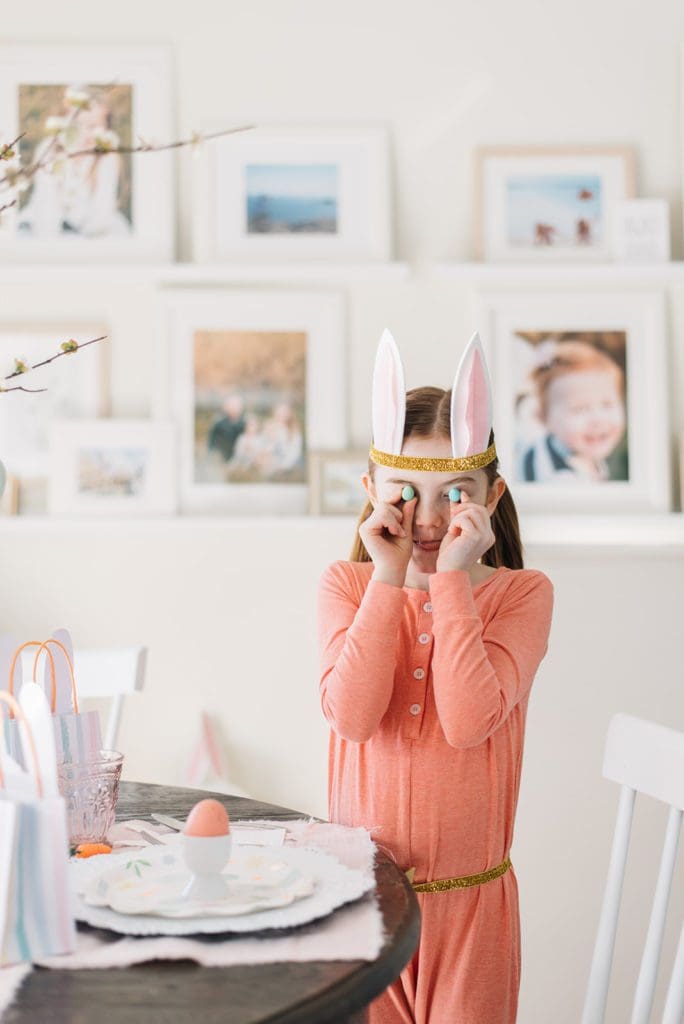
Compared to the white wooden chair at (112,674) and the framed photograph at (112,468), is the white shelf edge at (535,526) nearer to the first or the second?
the framed photograph at (112,468)


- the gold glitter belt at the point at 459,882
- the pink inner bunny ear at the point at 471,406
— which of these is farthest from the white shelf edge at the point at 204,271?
the gold glitter belt at the point at 459,882

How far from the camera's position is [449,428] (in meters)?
1.38

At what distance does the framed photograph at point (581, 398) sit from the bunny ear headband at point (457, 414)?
3.30 feet

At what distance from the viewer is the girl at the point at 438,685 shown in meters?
1.23

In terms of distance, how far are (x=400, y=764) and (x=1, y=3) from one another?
196 cm

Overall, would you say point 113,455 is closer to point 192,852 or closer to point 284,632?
point 284,632

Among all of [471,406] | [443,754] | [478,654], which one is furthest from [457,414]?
[443,754]

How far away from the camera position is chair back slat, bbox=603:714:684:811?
4.06ft

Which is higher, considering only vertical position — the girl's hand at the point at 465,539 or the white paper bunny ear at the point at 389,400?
the white paper bunny ear at the point at 389,400

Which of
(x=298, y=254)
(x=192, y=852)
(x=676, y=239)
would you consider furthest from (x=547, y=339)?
(x=192, y=852)

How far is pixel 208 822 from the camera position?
0.88m

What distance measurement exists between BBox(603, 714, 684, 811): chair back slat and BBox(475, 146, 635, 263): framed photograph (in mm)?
1303

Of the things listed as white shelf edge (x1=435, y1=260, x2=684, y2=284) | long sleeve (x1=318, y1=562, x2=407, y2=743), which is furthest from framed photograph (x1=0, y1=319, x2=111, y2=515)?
long sleeve (x1=318, y1=562, x2=407, y2=743)

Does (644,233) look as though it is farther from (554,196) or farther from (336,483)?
(336,483)
